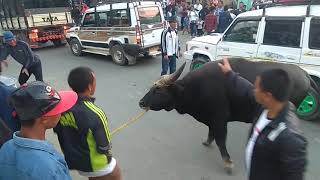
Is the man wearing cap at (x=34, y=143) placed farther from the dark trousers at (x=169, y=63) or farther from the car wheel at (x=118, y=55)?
the car wheel at (x=118, y=55)

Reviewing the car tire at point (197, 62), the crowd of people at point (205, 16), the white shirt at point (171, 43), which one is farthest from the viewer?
the crowd of people at point (205, 16)

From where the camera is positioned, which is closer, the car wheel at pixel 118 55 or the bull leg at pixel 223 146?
the bull leg at pixel 223 146

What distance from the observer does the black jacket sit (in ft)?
8.27

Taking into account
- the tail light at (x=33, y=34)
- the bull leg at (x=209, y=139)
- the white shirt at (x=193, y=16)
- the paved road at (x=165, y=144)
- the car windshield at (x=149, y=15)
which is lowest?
the paved road at (x=165, y=144)

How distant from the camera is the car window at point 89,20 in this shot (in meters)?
13.2

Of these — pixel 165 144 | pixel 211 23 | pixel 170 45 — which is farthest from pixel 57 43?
pixel 165 144

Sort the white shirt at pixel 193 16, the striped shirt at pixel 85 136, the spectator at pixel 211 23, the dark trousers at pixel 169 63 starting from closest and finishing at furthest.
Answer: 1. the striped shirt at pixel 85 136
2. the dark trousers at pixel 169 63
3. the spectator at pixel 211 23
4. the white shirt at pixel 193 16

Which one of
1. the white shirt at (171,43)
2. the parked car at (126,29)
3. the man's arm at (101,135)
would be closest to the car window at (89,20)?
the parked car at (126,29)

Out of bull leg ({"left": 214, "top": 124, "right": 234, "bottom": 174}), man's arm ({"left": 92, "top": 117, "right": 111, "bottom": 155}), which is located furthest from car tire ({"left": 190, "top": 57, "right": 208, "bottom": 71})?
man's arm ({"left": 92, "top": 117, "right": 111, "bottom": 155})

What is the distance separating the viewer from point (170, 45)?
9.93 m

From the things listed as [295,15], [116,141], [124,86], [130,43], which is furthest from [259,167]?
[130,43]

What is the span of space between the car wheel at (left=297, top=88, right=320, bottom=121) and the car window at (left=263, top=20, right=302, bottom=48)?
1.05m

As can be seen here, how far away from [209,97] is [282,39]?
2.99 meters

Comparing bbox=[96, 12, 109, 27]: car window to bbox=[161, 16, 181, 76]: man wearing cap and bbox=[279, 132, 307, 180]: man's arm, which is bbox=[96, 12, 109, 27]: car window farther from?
bbox=[279, 132, 307, 180]: man's arm
